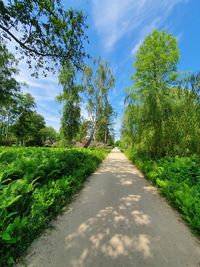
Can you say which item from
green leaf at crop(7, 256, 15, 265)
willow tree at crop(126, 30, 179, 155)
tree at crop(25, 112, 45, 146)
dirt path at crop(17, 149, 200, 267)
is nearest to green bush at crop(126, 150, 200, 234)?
dirt path at crop(17, 149, 200, 267)

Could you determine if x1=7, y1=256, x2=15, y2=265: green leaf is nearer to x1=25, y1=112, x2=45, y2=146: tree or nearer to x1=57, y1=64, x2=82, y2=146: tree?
x1=57, y1=64, x2=82, y2=146: tree

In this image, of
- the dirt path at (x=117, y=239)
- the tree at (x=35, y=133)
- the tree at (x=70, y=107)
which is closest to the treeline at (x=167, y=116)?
the dirt path at (x=117, y=239)

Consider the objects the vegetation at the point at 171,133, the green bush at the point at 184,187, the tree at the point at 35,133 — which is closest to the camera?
the green bush at the point at 184,187

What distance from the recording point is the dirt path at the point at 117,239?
2.02 m

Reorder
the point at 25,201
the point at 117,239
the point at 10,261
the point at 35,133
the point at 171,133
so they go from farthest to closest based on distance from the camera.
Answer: the point at 35,133, the point at 171,133, the point at 25,201, the point at 117,239, the point at 10,261

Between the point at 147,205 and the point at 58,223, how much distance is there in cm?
233

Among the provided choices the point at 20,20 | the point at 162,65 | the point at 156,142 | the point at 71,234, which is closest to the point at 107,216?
the point at 71,234

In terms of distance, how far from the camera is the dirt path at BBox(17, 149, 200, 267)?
202 cm

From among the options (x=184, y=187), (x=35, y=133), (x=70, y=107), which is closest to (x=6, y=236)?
(x=184, y=187)

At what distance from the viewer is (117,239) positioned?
2.46m

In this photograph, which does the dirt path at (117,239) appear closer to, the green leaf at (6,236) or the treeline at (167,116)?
the green leaf at (6,236)

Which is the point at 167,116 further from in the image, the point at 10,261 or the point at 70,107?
the point at 70,107

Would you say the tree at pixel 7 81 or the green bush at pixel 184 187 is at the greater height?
the tree at pixel 7 81

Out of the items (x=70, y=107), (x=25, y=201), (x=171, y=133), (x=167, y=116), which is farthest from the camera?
(x=70, y=107)
